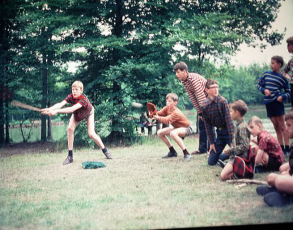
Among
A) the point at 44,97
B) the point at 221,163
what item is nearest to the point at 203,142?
the point at 221,163

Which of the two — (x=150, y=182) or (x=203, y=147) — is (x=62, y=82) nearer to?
(x=203, y=147)

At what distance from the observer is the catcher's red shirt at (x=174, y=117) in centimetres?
438

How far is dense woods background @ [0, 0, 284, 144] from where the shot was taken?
4.89m

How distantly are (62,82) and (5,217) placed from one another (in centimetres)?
375

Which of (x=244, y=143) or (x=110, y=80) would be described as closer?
(x=244, y=143)

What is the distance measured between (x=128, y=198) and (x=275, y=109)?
86.6 inches

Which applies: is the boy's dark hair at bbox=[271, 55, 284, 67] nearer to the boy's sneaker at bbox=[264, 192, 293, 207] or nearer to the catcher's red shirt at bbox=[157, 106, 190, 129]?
the catcher's red shirt at bbox=[157, 106, 190, 129]

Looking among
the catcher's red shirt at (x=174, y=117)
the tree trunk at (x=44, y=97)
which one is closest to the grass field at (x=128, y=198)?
the catcher's red shirt at (x=174, y=117)

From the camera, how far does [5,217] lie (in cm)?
229

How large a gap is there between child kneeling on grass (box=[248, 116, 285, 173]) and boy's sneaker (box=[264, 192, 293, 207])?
1.00 meters

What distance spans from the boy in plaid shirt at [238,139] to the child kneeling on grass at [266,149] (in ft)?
0.36

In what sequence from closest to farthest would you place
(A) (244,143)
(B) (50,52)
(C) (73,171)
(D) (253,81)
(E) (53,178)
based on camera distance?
(A) (244,143) → (E) (53,178) → (C) (73,171) → (D) (253,81) → (B) (50,52)

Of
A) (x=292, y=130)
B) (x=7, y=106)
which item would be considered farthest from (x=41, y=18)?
(x=292, y=130)

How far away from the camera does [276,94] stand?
3.64m
